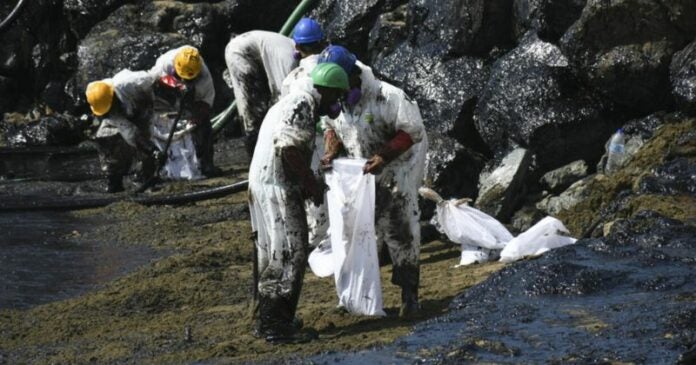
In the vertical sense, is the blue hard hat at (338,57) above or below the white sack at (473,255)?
above

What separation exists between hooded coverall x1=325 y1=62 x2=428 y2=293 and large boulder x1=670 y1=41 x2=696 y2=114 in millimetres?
4591

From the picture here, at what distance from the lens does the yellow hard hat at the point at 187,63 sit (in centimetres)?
1520

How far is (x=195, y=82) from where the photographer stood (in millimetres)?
15469

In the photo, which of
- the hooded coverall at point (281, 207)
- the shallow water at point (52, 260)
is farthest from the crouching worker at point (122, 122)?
the hooded coverall at point (281, 207)

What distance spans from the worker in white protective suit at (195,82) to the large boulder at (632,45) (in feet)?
13.6

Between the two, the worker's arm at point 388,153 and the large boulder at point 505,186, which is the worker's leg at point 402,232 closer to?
the worker's arm at point 388,153

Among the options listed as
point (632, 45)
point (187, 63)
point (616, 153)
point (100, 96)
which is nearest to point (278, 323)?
point (616, 153)

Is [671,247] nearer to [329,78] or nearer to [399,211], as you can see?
[399,211]

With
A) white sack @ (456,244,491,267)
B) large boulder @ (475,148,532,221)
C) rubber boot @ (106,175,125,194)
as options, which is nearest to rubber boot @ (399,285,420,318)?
white sack @ (456,244,491,267)

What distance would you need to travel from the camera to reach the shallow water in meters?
10.8

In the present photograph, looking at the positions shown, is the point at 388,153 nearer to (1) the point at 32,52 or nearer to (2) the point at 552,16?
(2) the point at 552,16

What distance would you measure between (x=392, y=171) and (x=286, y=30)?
882cm

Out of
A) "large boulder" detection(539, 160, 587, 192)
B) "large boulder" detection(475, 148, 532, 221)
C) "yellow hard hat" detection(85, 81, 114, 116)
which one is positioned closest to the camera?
"large boulder" detection(475, 148, 532, 221)

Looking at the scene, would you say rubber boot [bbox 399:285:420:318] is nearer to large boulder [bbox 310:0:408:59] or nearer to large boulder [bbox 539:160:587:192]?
large boulder [bbox 539:160:587:192]
